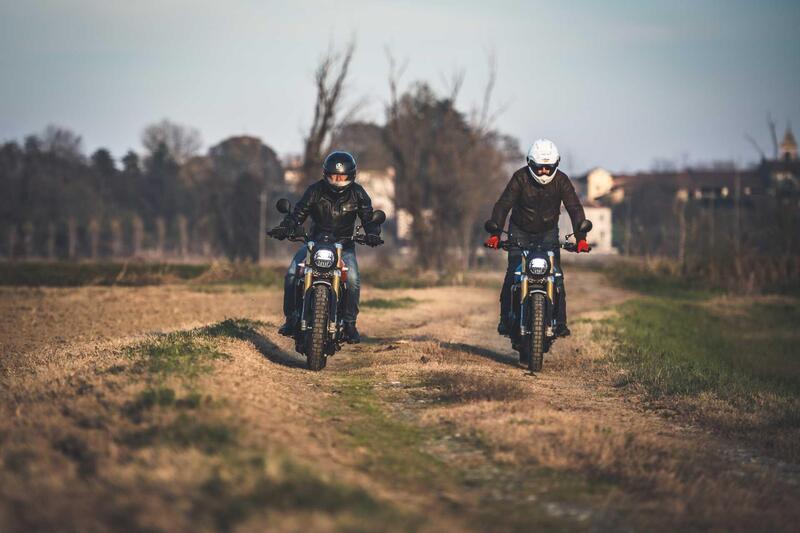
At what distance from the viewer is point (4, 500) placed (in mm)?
3967

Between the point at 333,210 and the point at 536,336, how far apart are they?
2.42 m

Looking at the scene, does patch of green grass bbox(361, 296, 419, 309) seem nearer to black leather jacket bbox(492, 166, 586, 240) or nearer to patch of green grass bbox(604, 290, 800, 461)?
patch of green grass bbox(604, 290, 800, 461)

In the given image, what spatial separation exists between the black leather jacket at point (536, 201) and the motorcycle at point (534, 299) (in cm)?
21

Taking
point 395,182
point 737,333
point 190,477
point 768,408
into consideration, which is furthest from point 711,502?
point 395,182

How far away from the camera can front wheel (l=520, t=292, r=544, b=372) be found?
987 cm

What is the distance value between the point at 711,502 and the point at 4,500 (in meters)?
3.25

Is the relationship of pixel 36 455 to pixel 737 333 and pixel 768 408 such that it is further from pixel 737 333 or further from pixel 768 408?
pixel 737 333

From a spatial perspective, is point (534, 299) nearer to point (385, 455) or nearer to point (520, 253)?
point (520, 253)

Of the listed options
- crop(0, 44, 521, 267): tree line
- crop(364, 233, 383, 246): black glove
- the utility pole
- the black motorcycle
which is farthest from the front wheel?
the utility pole

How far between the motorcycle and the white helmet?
0.66 metres

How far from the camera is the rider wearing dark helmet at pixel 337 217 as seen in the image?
9625 mm

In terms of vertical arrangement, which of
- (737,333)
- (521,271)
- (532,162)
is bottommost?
(737,333)

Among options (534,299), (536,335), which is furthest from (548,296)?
(536,335)

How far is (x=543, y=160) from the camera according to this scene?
10.3 m
